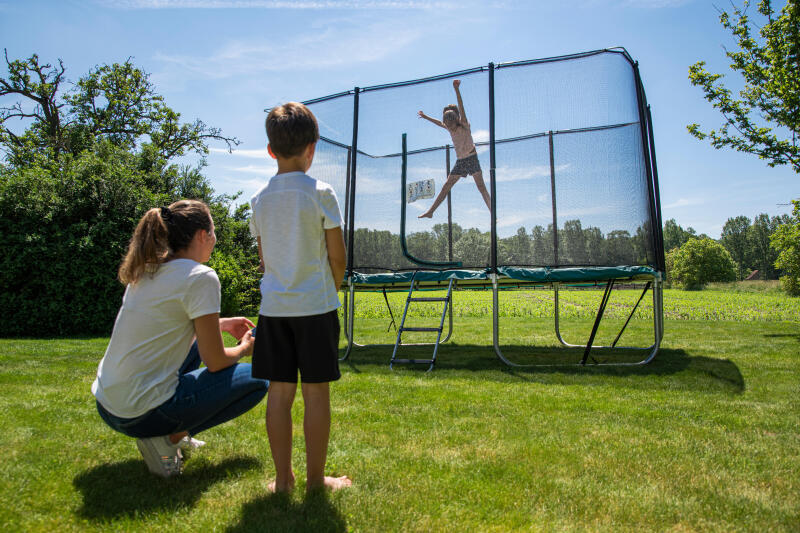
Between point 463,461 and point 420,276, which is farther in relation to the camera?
point 420,276

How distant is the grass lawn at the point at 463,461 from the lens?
1.90m

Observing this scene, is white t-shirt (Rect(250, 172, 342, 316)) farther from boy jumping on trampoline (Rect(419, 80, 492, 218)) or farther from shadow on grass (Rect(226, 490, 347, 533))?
boy jumping on trampoline (Rect(419, 80, 492, 218))

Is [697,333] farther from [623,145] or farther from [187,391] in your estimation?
[187,391]

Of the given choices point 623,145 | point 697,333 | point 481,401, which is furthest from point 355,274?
point 697,333

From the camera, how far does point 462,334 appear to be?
30.7ft

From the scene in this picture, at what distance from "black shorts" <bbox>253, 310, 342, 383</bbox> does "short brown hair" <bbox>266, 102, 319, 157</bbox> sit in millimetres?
688

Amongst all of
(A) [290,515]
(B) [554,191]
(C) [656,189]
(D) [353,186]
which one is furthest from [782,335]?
(A) [290,515]

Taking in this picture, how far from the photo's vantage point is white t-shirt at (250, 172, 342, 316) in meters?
2.00

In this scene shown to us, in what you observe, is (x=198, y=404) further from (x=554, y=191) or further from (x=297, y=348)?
(x=554, y=191)

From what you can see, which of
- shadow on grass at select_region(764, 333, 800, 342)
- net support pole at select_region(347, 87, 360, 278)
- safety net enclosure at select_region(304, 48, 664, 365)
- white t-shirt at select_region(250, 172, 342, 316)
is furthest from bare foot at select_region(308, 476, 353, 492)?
shadow on grass at select_region(764, 333, 800, 342)

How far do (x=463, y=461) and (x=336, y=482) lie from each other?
677mm

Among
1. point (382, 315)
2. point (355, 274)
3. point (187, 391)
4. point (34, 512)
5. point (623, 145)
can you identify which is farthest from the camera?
point (382, 315)

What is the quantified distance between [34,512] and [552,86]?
6113 mm

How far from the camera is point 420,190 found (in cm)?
709
